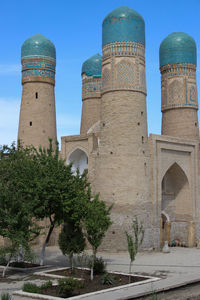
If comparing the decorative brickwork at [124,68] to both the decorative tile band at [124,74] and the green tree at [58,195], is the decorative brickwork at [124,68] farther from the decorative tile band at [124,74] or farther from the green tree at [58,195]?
the green tree at [58,195]

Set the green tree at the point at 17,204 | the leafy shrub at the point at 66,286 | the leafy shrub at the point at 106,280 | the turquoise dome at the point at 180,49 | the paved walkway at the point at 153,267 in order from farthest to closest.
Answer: the turquoise dome at the point at 180,49
the green tree at the point at 17,204
the leafy shrub at the point at 106,280
the paved walkway at the point at 153,267
the leafy shrub at the point at 66,286

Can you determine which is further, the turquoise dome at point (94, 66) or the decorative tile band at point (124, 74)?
the turquoise dome at point (94, 66)

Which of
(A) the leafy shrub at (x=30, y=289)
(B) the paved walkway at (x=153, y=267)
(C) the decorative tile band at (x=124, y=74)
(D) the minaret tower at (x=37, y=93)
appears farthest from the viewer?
(D) the minaret tower at (x=37, y=93)

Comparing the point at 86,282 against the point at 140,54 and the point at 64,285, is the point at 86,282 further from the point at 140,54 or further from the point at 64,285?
the point at 140,54

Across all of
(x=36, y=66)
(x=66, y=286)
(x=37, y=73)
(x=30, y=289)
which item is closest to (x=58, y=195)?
(x=30, y=289)

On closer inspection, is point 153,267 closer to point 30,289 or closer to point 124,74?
point 30,289

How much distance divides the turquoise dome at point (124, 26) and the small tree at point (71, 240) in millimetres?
9534

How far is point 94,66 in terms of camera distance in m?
25.2

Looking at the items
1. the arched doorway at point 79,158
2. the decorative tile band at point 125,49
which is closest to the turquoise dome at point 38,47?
the decorative tile band at point 125,49

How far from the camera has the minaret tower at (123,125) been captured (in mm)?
17391

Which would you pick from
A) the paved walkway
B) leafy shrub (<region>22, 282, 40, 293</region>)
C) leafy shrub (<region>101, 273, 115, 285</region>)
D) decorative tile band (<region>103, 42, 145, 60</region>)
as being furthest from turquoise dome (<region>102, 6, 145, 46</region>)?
leafy shrub (<region>22, 282, 40, 293</region>)

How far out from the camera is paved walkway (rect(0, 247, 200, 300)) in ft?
30.9

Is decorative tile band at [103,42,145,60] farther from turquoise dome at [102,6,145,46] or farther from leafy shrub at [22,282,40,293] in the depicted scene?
leafy shrub at [22,282,40,293]

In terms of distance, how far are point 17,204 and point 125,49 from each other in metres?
9.80
